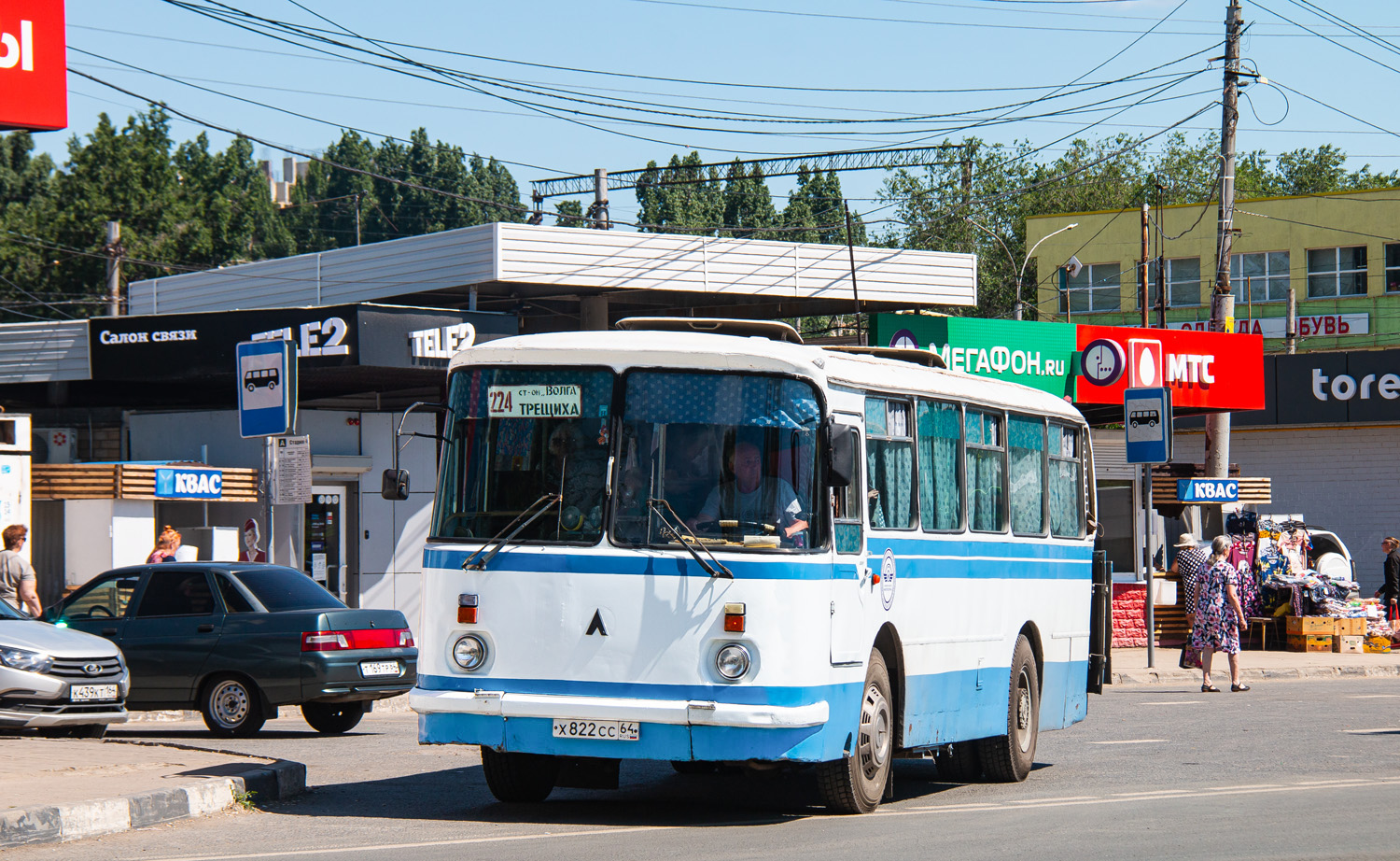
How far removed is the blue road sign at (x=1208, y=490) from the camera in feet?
91.7

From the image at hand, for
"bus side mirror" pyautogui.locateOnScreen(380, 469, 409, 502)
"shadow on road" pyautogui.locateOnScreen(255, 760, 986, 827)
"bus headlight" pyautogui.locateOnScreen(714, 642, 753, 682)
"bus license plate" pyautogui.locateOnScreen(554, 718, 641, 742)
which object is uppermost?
"bus side mirror" pyautogui.locateOnScreen(380, 469, 409, 502)

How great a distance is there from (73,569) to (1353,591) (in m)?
19.4

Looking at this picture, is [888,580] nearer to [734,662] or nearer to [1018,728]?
[734,662]

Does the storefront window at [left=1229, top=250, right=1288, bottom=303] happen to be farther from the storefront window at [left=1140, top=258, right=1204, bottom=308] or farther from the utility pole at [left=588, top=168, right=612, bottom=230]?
the utility pole at [left=588, top=168, right=612, bottom=230]

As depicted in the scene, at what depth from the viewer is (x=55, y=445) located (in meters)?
29.2

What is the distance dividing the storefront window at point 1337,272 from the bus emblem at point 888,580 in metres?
55.2

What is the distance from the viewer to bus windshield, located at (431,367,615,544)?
391 inches

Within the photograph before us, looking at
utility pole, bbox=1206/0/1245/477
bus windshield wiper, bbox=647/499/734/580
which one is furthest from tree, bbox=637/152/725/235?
bus windshield wiper, bbox=647/499/734/580

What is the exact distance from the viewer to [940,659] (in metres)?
11.7

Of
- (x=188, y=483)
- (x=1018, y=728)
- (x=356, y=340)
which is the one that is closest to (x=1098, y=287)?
(x=356, y=340)

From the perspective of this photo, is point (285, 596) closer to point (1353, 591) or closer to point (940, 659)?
point (940, 659)

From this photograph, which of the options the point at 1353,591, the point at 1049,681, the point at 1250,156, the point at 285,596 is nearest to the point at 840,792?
the point at 1049,681

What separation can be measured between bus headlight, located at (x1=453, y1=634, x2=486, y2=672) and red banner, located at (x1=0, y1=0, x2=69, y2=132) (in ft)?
12.9

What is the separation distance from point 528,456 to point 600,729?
63.3 inches
